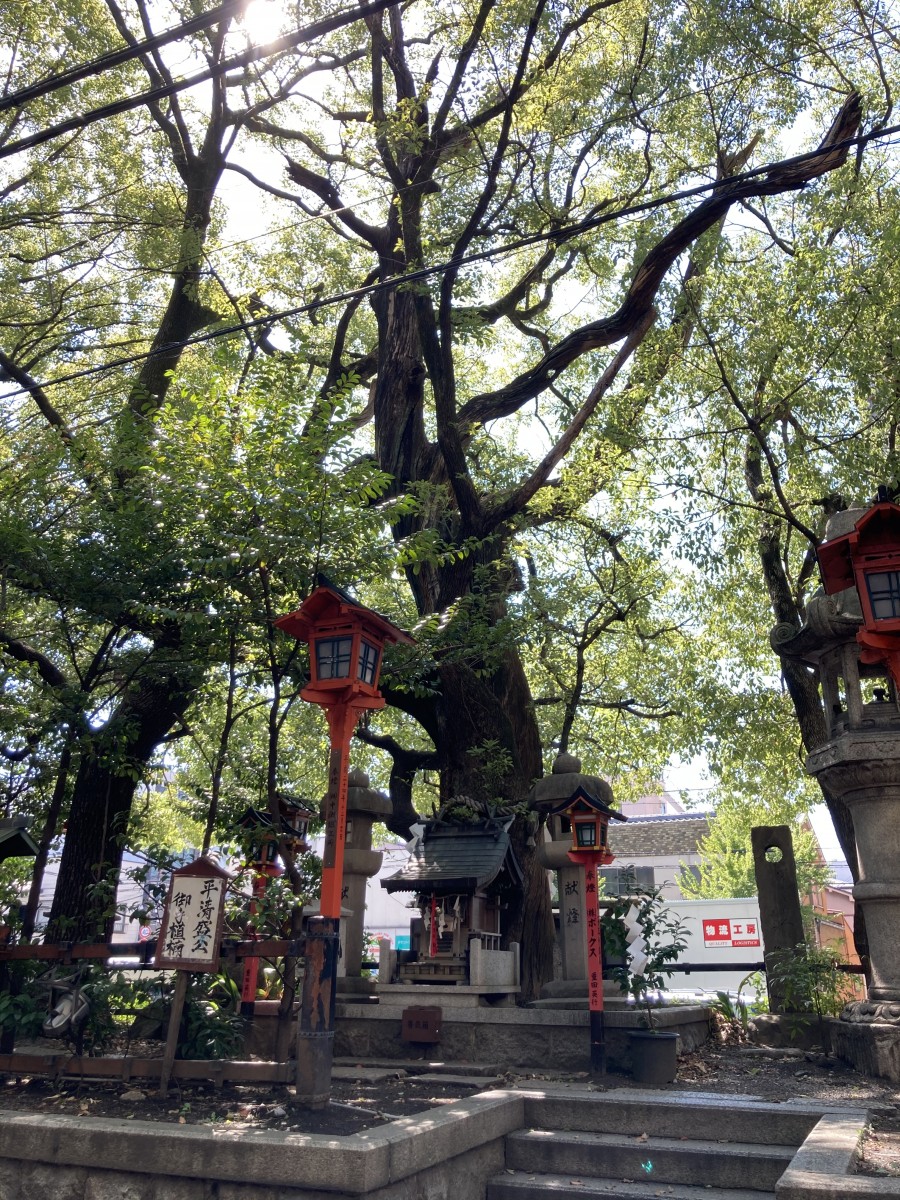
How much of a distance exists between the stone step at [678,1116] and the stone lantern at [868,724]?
2.44 m

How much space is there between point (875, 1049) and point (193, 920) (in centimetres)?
593

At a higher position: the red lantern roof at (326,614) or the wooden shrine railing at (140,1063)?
the red lantern roof at (326,614)

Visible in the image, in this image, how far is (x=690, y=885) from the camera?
110ft

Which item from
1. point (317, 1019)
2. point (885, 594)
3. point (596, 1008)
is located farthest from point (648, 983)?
point (885, 594)

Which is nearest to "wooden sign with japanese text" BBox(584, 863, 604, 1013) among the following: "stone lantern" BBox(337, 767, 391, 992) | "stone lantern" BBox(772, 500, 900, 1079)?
"stone lantern" BBox(772, 500, 900, 1079)

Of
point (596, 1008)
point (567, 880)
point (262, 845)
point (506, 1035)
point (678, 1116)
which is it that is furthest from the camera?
point (567, 880)

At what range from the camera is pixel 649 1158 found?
224 inches

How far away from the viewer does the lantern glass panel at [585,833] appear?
873 centimetres

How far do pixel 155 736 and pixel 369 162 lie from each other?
1037 cm

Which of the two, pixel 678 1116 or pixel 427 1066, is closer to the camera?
pixel 678 1116

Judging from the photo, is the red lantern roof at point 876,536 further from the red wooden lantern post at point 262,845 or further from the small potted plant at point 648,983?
the red wooden lantern post at point 262,845

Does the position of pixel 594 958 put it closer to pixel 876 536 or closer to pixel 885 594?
pixel 885 594

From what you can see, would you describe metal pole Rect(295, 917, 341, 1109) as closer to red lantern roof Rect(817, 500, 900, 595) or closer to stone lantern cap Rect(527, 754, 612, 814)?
stone lantern cap Rect(527, 754, 612, 814)

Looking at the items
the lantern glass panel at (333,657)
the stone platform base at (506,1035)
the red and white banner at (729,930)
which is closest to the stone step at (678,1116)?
the stone platform base at (506,1035)
